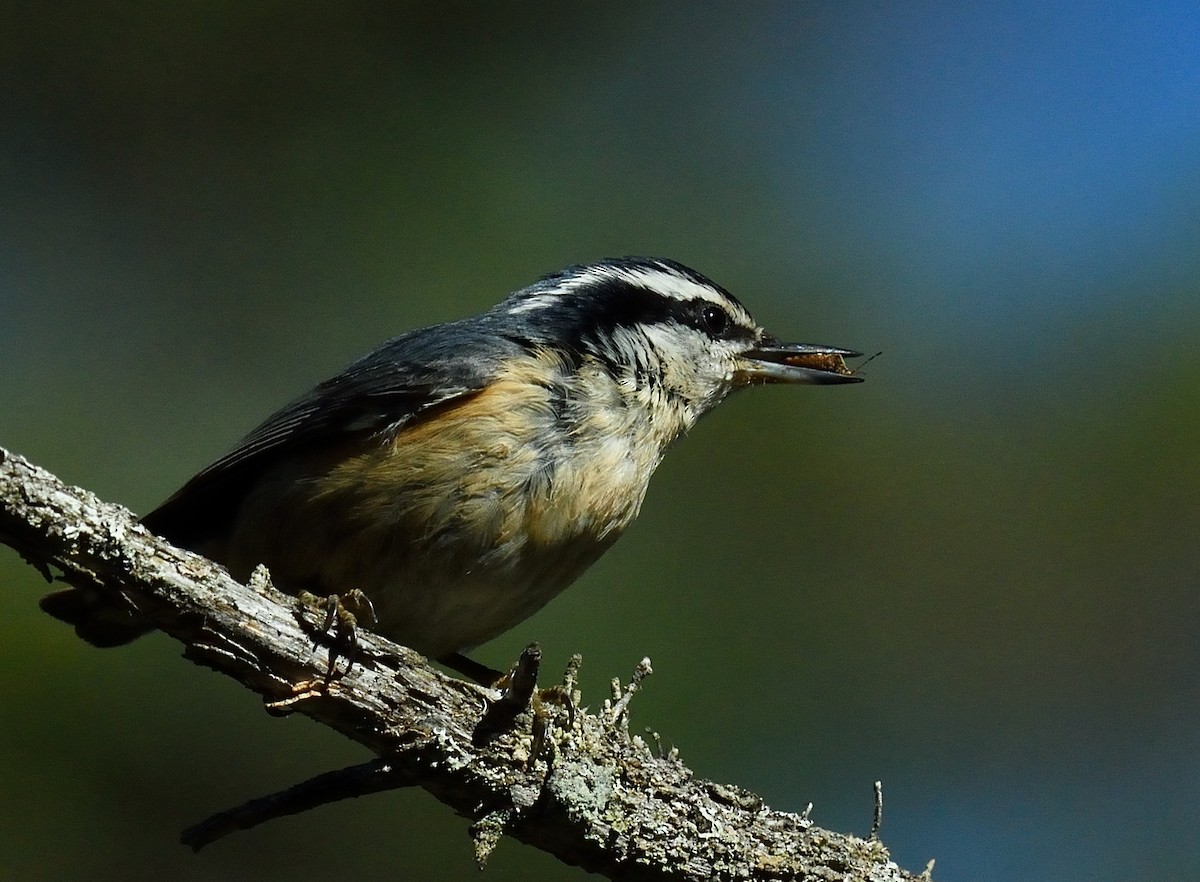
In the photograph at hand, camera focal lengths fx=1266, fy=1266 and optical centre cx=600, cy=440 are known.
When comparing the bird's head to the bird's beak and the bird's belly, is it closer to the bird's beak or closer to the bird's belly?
the bird's beak

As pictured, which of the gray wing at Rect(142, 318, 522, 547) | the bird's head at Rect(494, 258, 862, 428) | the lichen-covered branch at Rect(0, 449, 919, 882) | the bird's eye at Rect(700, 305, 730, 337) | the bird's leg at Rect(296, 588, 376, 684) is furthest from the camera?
the bird's eye at Rect(700, 305, 730, 337)

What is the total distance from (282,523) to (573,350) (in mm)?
866

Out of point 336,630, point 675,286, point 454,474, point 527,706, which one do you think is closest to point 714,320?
point 675,286

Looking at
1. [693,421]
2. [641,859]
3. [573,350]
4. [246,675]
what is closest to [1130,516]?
[693,421]

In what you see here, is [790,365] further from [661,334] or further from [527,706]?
[527,706]

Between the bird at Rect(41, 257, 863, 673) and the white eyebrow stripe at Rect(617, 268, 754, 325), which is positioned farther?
the white eyebrow stripe at Rect(617, 268, 754, 325)

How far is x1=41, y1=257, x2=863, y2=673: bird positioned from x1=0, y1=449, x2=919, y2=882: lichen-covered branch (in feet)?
1.14

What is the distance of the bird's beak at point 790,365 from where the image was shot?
3793 millimetres

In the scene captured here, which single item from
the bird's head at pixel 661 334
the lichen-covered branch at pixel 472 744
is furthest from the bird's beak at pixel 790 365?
the lichen-covered branch at pixel 472 744

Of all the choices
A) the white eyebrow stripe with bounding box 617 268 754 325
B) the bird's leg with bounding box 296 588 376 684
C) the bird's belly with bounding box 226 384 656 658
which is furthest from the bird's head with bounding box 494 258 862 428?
the bird's leg with bounding box 296 588 376 684

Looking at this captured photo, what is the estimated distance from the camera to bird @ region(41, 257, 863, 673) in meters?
2.98

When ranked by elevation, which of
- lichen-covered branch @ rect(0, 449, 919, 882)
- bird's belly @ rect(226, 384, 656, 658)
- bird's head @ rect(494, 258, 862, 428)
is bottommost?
lichen-covered branch @ rect(0, 449, 919, 882)

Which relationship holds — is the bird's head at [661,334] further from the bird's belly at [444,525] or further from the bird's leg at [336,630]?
the bird's leg at [336,630]

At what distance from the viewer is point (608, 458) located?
317 centimetres
